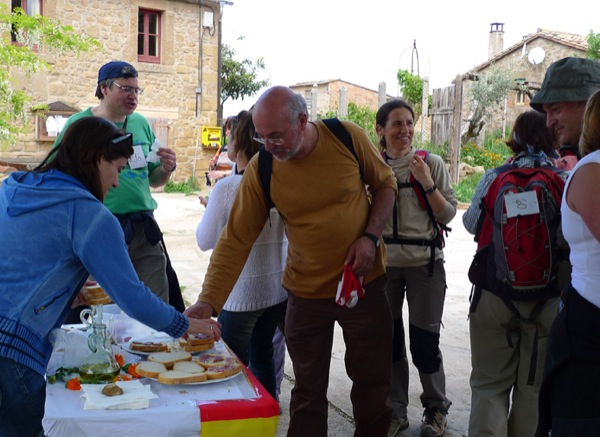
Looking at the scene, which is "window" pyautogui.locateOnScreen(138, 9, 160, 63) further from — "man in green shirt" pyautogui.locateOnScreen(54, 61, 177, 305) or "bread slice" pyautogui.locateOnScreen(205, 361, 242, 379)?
"bread slice" pyautogui.locateOnScreen(205, 361, 242, 379)

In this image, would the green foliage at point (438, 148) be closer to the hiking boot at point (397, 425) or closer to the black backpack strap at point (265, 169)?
the hiking boot at point (397, 425)

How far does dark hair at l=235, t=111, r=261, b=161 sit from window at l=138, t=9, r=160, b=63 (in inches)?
601

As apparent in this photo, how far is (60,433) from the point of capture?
1936 mm

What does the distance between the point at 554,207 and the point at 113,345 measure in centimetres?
198

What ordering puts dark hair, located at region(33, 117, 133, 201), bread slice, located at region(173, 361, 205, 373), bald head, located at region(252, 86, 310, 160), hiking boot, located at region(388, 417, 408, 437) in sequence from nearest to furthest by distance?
dark hair, located at region(33, 117, 133, 201) → bread slice, located at region(173, 361, 205, 373) → bald head, located at region(252, 86, 310, 160) → hiking boot, located at region(388, 417, 408, 437)

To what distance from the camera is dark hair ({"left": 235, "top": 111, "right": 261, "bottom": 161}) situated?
3438mm

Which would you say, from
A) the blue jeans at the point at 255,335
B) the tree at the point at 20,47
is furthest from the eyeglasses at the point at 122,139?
the tree at the point at 20,47

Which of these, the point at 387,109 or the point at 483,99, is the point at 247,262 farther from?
the point at 483,99

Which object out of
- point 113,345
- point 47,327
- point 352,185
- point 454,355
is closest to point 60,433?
point 47,327

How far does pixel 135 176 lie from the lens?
3.92 meters

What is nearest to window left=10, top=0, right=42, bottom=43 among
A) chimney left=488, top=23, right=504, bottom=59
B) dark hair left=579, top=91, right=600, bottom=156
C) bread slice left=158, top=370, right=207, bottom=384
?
bread slice left=158, top=370, right=207, bottom=384

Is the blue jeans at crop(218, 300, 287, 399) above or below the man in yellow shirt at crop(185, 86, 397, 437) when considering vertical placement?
below

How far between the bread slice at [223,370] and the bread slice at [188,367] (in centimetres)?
3

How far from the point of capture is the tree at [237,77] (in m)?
25.8
